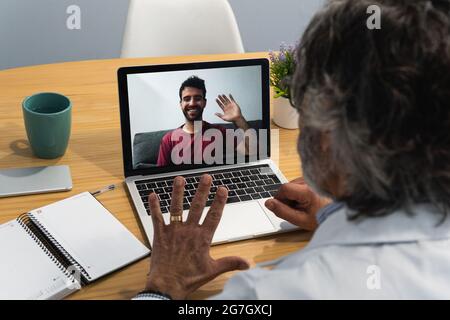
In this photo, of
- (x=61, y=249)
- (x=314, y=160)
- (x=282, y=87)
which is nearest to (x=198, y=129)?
(x=282, y=87)

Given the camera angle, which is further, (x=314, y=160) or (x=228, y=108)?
(x=228, y=108)

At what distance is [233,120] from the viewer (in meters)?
1.30

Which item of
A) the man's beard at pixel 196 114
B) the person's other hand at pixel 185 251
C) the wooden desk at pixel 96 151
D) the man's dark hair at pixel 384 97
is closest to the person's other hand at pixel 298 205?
the wooden desk at pixel 96 151

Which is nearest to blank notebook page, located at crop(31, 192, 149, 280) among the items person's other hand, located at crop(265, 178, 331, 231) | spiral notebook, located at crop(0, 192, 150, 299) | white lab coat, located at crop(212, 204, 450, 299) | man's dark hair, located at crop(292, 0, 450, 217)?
spiral notebook, located at crop(0, 192, 150, 299)

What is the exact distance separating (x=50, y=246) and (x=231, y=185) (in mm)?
392

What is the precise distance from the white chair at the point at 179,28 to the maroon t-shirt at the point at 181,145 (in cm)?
74

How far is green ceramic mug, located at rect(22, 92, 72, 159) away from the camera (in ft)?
4.19

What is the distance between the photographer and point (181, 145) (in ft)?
4.21

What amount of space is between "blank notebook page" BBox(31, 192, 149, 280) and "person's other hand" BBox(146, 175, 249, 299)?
0.07 m

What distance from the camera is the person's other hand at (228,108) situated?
1.29 meters

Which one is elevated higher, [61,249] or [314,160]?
[314,160]

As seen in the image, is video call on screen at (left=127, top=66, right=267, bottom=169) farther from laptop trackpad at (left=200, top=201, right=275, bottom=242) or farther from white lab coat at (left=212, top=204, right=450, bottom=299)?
white lab coat at (left=212, top=204, right=450, bottom=299)

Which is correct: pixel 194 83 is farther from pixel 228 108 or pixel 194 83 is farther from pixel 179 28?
pixel 179 28

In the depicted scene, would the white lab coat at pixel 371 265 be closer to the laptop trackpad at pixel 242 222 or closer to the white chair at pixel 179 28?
the laptop trackpad at pixel 242 222
